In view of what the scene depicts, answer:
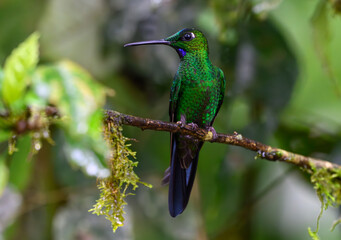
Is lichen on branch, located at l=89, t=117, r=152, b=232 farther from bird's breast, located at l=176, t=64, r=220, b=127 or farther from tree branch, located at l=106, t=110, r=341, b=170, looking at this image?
bird's breast, located at l=176, t=64, r=220, b=127

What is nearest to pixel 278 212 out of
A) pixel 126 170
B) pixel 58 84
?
pixel 126 170

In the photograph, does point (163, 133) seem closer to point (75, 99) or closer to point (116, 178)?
point (116, 178)

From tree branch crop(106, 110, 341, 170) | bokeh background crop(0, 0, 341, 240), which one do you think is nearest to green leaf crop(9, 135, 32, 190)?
bokeh background crop(0, 0, 341, 240)

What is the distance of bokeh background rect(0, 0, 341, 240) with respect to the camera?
220cm

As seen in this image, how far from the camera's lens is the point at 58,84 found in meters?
0.61

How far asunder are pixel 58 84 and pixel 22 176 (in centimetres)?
173

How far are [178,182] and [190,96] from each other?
322 mm

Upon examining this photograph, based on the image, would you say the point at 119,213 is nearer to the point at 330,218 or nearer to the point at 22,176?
the point at 22,176

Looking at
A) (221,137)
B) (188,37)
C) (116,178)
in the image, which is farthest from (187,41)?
(116,178)

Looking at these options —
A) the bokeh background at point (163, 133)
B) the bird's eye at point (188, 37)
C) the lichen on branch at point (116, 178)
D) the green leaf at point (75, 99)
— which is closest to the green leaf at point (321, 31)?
the bokeh background at point (163, 133)

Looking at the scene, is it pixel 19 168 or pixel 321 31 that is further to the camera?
pixel 19 168

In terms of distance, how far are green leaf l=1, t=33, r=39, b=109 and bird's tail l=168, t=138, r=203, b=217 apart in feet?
2.69

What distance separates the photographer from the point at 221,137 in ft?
4.03

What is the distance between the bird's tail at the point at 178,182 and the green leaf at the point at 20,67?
2.69 ft
